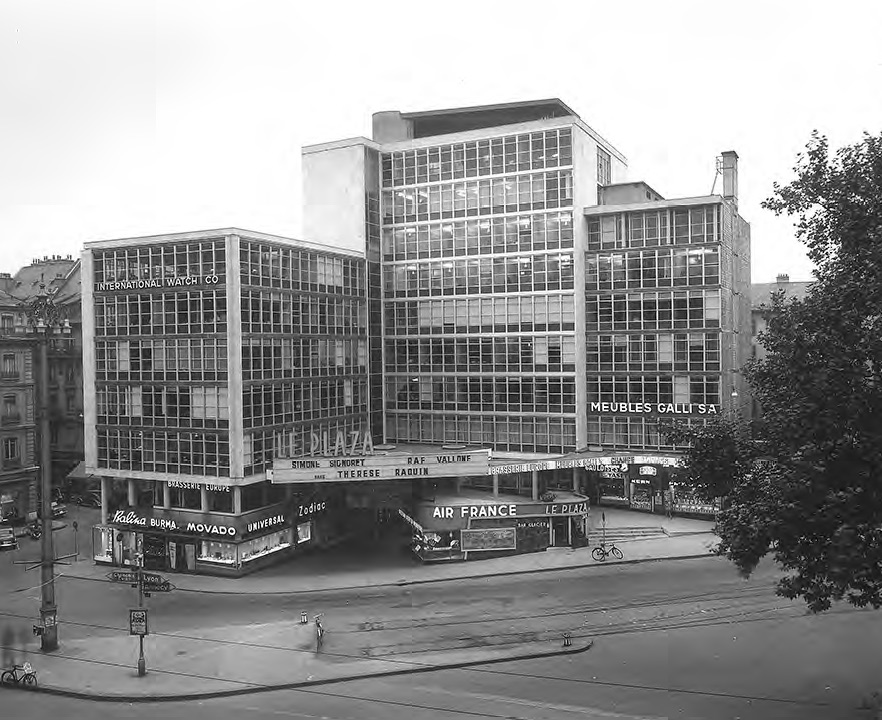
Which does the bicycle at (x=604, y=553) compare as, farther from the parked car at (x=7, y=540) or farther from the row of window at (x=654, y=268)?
the parked car at (x=7, y=540)

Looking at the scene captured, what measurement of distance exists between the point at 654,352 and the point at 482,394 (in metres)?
14.6

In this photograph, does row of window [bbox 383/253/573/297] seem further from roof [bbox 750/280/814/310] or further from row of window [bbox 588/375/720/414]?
roof [bbox 750/280/814/310]

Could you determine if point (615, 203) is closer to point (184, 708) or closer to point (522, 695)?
point (522, 695)

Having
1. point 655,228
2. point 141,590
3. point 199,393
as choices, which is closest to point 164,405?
point 199,393

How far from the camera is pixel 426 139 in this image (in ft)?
240

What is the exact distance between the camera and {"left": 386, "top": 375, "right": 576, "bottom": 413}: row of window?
6994 centimetres

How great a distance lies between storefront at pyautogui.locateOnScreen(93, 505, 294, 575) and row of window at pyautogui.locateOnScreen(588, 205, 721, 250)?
33146 mm

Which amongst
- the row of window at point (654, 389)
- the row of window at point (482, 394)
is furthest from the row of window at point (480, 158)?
the row of window at point (654, 389)

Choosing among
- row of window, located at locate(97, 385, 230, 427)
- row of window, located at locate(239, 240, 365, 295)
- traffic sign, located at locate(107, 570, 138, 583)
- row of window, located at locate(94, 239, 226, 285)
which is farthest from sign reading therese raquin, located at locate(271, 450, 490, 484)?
traffic sign, located at locate(107, 570, 138, 583)

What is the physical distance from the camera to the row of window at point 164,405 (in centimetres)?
5744

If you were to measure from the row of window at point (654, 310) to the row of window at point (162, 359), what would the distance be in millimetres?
30063

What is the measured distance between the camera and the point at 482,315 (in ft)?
236

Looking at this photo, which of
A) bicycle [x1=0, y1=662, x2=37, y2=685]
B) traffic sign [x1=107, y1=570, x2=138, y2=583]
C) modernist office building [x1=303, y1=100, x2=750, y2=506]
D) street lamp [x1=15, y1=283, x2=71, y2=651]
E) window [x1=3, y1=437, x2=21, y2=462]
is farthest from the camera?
window [x1=3, y1=437, x2=21, y2=462]

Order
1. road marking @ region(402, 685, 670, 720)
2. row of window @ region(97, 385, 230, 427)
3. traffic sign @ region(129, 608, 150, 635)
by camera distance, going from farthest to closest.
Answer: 1. row of window @ region(97, 385, 230, 427)
2. traffic sign @ region(129, 608, 150, 635)
3. road marking @ region(402, 685, 670, 720)
